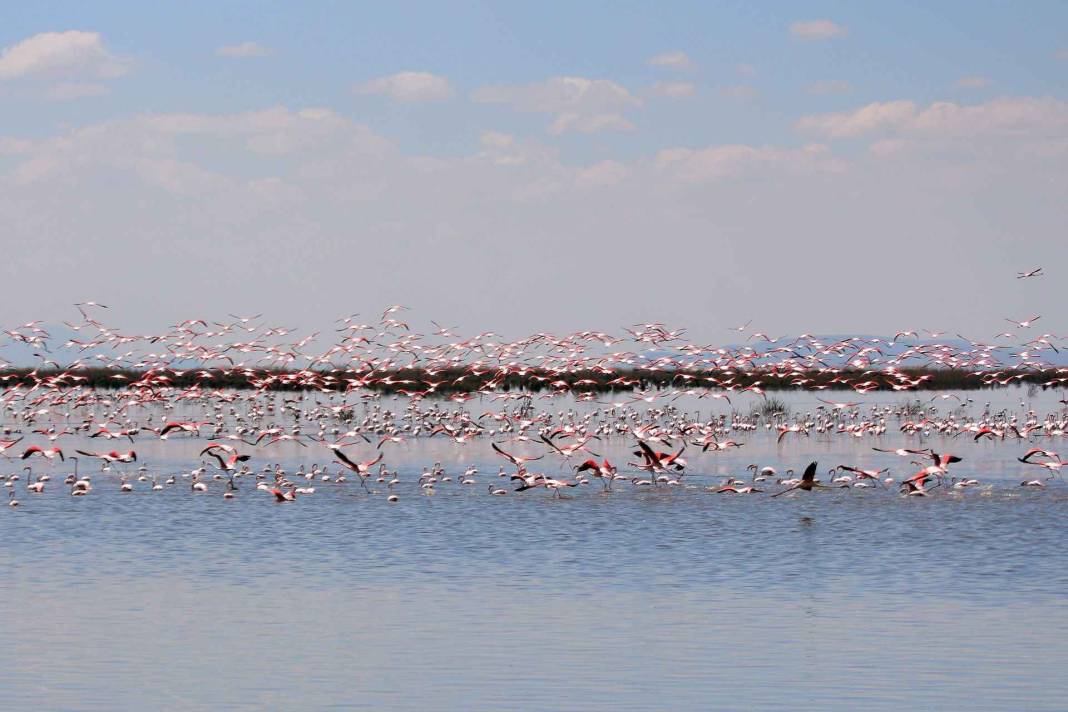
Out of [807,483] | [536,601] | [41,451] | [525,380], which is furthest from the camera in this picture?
[525,380]

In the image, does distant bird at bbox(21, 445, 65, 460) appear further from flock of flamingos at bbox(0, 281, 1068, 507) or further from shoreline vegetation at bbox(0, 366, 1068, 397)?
shoreline vegetation at bbox(0, 366, 1068, 397)

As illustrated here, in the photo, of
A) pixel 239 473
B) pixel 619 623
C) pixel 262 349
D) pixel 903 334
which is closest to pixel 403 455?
pixel 239 473

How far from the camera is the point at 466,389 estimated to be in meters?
57.0

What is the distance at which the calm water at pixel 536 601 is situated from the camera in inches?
488

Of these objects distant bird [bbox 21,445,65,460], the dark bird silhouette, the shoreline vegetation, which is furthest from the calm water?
the shoreline vegetation

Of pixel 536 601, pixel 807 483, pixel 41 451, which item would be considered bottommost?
pixel 536 601

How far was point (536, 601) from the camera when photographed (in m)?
16.3

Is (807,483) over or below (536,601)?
over

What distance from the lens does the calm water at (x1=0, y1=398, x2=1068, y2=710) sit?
12391 millimetres

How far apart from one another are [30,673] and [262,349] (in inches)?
1402

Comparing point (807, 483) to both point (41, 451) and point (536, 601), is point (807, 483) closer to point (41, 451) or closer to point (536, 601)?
point (536, 601)

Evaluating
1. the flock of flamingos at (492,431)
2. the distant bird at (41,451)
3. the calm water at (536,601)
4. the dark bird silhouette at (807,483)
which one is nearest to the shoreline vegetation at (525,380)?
the flock of flamingos at (492,431)

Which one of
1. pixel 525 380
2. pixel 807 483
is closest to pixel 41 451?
pixel 807 483

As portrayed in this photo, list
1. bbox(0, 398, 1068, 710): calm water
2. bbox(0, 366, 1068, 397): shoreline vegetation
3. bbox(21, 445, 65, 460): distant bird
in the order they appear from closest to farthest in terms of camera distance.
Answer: bbox(0, 398, 1068, 710): calm water → bbox(21, 445, 65, 460): distant bird → bbox(0, 366, 1068, 397): shoreline vegetation
